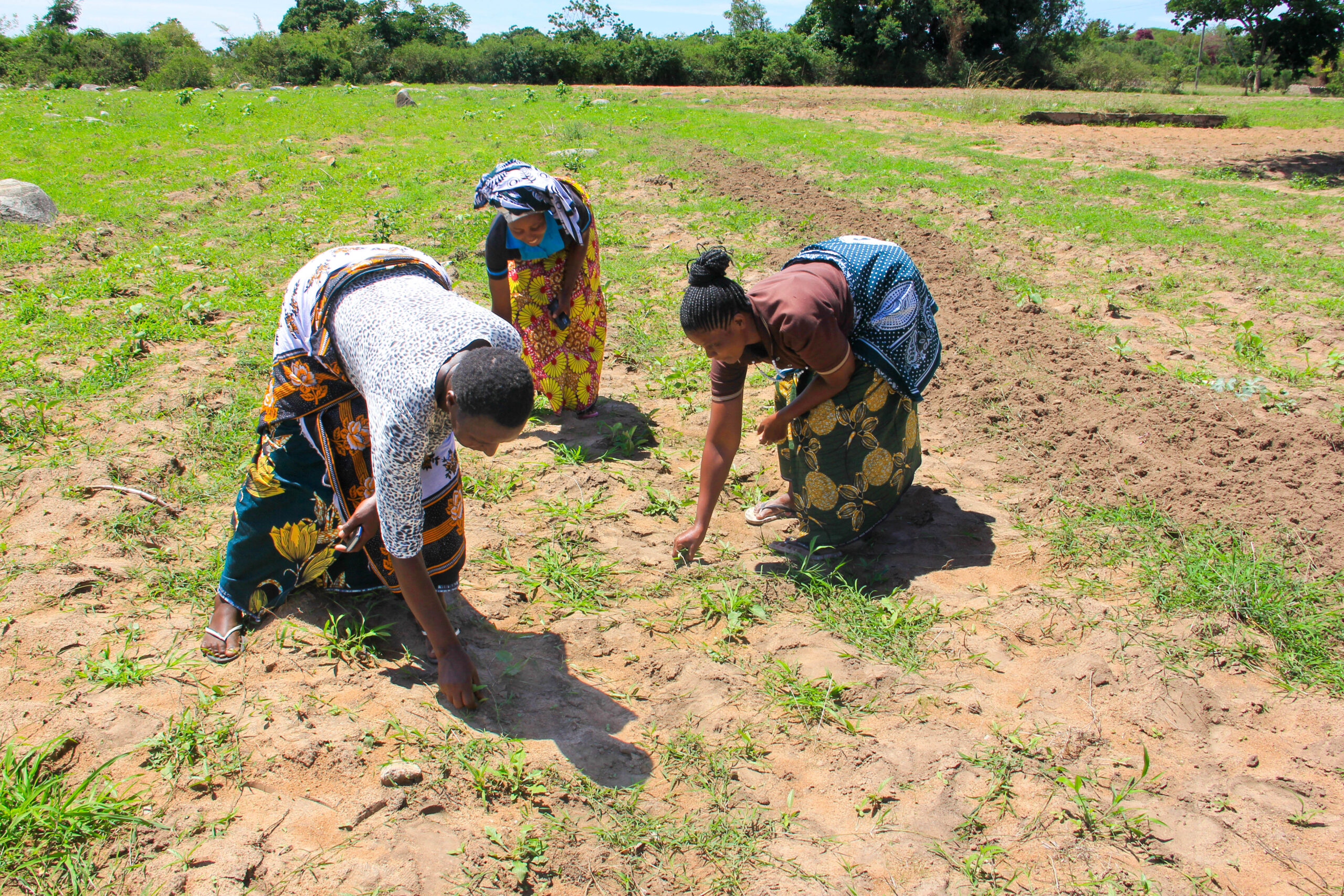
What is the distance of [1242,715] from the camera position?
2.58 meters

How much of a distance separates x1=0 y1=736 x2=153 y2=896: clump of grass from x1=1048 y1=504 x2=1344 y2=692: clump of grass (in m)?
3.33

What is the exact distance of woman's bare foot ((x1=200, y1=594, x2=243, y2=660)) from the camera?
277 cm

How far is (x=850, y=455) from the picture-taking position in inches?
132

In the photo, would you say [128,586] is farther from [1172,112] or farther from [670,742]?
[1172,112]

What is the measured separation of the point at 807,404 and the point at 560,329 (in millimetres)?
1832

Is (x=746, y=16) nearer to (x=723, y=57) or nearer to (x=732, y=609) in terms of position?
(x=723, y=57)

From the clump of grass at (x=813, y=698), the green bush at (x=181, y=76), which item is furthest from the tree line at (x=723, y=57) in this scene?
the clump of grass at (x=813, y=698)

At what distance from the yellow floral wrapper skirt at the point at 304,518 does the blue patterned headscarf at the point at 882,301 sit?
61.6 inches

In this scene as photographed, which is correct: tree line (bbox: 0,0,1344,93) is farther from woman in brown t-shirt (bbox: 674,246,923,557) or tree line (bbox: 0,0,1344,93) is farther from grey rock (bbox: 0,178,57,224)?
woman in brown t-shirt (bbox: 674,246,923,557)

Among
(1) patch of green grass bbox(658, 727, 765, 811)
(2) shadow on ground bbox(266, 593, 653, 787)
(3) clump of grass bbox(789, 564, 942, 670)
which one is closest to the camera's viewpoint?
(1) patch of green grass bbox(658, 727, 765, 811)

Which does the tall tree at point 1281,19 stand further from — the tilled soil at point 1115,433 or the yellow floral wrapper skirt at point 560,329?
the yellow floral wrapper skirt at point 560,329

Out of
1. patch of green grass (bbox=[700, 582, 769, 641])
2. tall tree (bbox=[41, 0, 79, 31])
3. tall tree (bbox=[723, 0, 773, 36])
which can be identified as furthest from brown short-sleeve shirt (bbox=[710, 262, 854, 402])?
tall tree (bbox=[41, 0, 79, 31])

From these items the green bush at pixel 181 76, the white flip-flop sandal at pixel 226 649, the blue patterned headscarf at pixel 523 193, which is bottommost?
the white flip-flop sandal at pixel 226 649

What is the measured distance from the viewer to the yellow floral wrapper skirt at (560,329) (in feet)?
14.9
